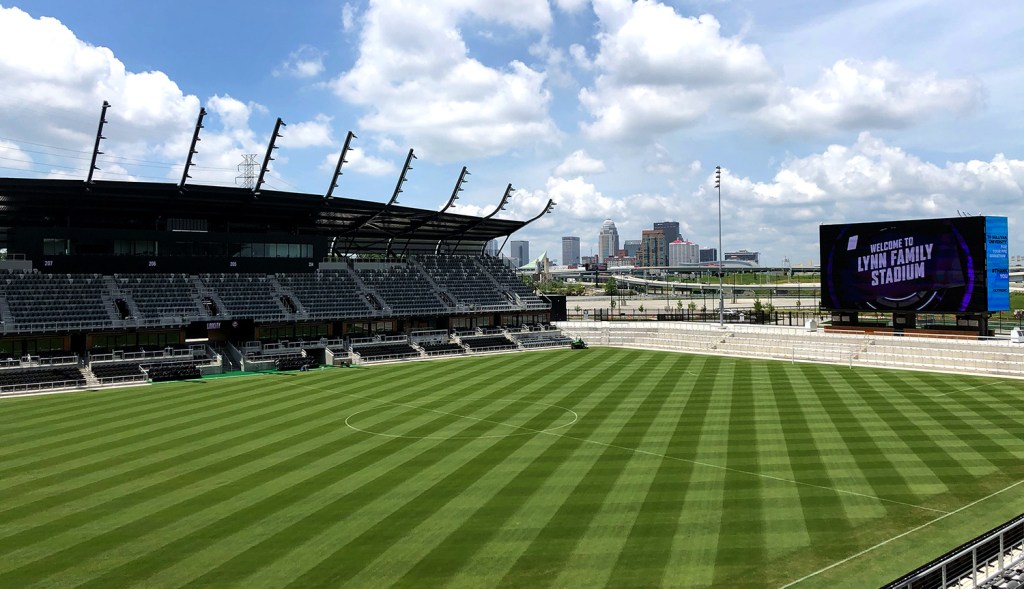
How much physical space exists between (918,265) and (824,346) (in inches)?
411

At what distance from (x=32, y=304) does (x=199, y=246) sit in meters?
15.6

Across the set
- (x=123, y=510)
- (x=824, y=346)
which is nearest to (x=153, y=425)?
(x=123, y=510)

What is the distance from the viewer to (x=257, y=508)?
62.9ft

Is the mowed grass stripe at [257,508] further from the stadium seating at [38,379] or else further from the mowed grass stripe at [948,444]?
the stadium seating at [38,379]

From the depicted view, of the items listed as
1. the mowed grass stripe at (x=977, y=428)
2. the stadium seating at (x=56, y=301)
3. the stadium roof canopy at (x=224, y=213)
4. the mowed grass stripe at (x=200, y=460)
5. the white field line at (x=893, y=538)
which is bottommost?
the white field line at (x=893, y=538)

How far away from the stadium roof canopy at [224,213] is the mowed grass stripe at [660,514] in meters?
44.7

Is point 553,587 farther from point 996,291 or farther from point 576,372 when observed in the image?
point 996,291

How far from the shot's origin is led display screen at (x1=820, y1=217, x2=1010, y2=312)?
48906 mm

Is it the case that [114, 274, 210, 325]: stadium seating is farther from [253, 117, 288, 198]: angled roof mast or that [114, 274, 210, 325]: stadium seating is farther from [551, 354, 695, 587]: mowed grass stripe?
[551, 354, 695, 587]: mowed grass stripe

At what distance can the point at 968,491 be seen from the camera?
19.9 metres

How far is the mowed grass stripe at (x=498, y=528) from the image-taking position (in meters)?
14.9

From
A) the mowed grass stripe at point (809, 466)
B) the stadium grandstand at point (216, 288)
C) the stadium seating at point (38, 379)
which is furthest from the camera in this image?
the stadium grandstand at point (216, 288)

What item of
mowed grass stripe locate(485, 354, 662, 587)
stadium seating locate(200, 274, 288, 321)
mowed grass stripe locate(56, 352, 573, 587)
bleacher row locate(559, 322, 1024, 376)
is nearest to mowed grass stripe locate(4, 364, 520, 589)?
mowed grass stripe locate(56, 352, 573, 587)

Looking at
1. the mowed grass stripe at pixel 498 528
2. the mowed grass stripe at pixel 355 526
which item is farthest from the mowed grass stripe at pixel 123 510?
the mowed grass stripe at pixel 498 528
